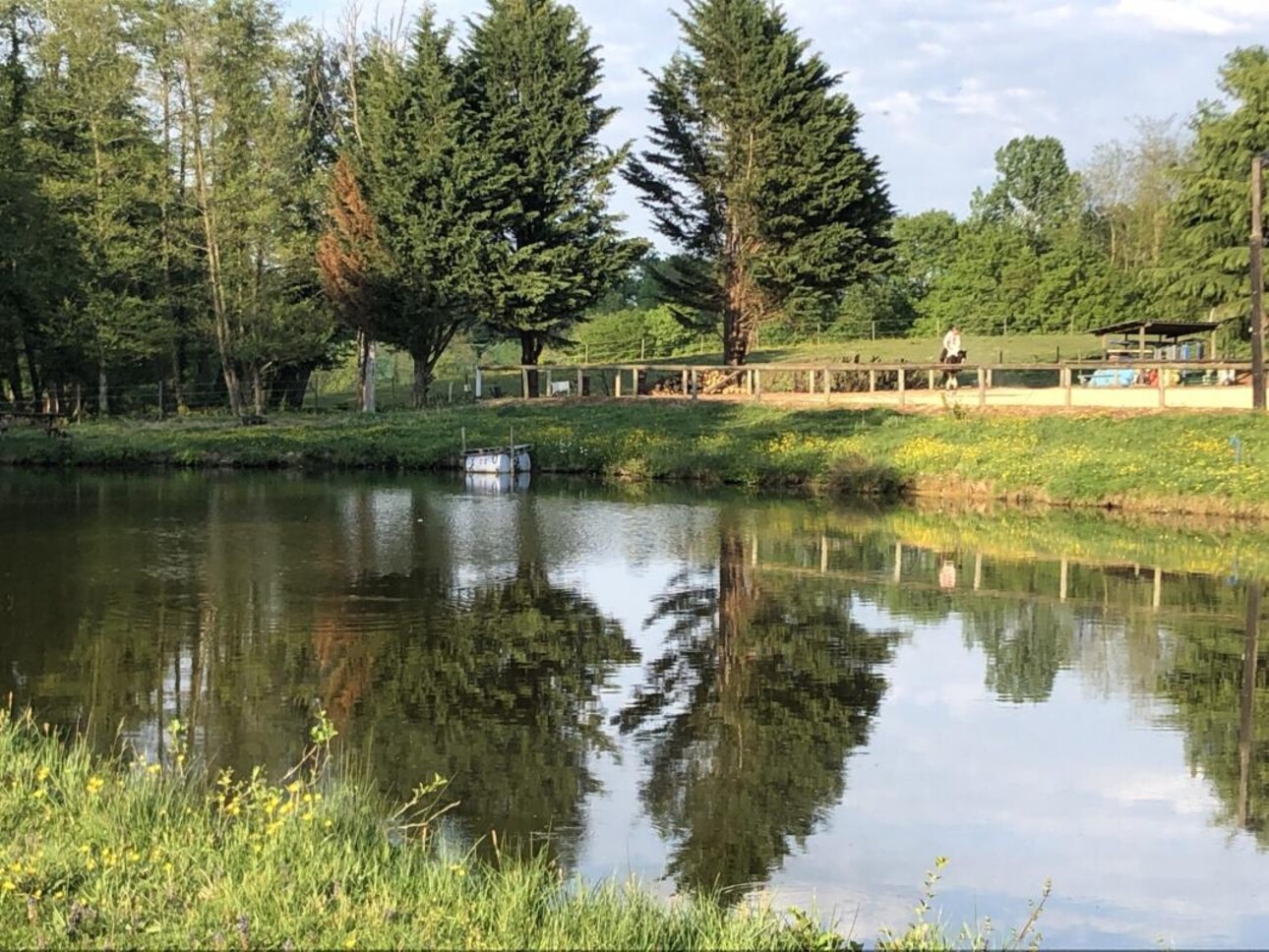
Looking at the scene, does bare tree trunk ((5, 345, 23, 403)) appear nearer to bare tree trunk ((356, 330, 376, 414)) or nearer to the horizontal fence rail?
bare tree trunk ((356, 330, 376, 414))

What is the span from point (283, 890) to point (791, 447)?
1166 inches

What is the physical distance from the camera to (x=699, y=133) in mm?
49062

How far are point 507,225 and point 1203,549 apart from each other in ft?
94.8

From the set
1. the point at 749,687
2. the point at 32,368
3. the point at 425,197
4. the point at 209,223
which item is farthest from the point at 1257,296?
the point at 32,368

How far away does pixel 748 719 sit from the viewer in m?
11.6

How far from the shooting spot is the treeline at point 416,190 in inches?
1748

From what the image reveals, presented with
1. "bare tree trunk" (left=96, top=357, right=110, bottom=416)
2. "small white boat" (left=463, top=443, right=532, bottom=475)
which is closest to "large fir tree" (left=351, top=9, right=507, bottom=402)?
"small white boat" (left=463, top=443, right=532, bottom=475)

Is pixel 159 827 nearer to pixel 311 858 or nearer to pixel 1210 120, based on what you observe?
pixel 311 858

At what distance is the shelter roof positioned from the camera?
4056cm

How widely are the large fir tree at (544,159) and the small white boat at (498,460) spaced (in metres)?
8.54

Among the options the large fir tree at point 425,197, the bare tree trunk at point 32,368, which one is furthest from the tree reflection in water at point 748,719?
the bare tree trunk at point 32,368

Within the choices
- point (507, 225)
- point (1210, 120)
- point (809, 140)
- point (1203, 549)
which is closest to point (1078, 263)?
point (1210, 120)

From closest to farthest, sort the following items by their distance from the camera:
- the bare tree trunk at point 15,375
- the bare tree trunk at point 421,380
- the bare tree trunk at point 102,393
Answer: the bare tree trunk at point 102,393, the bare tree trunk at point 421,380, the bare tree trunk at point 15,375

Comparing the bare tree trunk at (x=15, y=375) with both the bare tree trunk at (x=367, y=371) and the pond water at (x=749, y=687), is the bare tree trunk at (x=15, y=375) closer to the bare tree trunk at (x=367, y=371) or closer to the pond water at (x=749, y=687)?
the bare tree trunk at (x=367, y=371)
